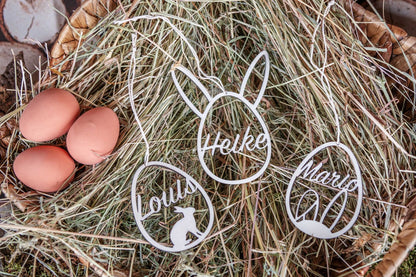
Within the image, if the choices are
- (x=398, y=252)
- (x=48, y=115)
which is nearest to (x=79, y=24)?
(x=48, y=115)

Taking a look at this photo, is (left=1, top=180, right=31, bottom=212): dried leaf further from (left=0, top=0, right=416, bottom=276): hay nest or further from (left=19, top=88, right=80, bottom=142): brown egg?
(left=19, top=88, right=80, bottom=142): brown egg

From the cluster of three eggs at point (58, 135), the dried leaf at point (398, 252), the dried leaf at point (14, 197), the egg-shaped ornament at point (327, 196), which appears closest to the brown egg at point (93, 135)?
the cluster of three eggs at point (58, 135)

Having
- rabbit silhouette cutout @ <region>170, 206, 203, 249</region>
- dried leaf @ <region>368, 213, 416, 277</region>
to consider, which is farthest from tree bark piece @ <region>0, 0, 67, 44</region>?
dried leaf @ <region>368, 213, 416, 277</region>

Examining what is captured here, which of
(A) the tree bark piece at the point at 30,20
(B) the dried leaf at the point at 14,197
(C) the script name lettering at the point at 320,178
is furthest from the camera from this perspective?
(A) the tree bark piece at the point at 30,20

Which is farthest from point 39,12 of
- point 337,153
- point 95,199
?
point 337,153

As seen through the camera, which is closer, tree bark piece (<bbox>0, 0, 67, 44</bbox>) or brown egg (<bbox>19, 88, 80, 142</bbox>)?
brown egg (<bbox>19, 88, 80, 142</bbox>)

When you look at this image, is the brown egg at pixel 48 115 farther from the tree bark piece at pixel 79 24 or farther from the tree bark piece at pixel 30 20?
the tree bark piece at pixel 30 20

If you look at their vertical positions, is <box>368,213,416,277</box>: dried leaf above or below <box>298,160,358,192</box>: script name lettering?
below
